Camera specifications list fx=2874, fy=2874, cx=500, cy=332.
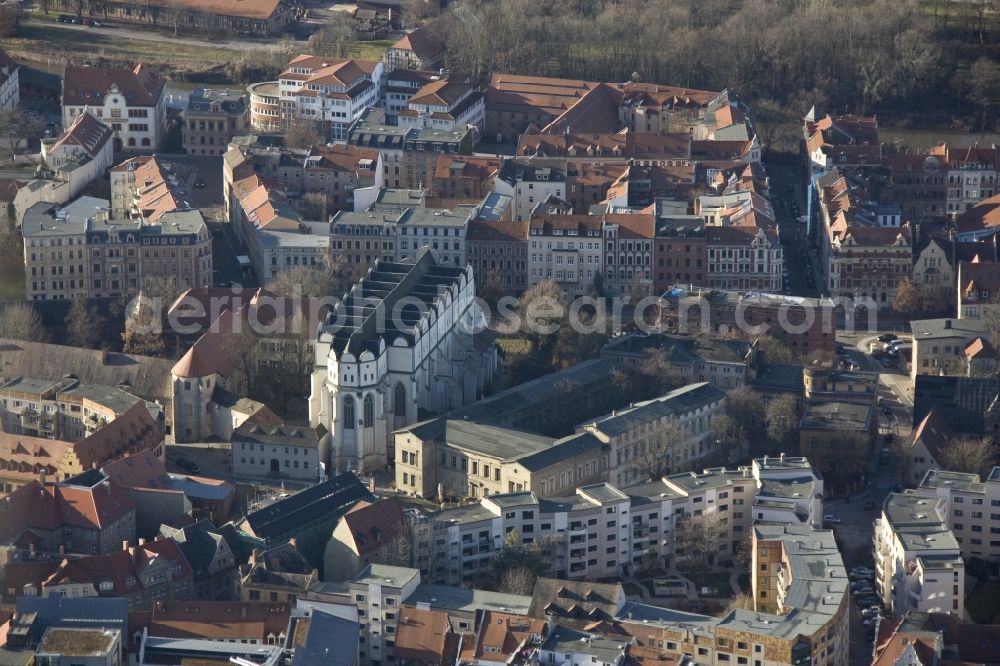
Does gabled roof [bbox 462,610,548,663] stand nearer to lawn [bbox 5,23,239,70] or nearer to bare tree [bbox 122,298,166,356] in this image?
bare tree [bbox 122,298,166,356]

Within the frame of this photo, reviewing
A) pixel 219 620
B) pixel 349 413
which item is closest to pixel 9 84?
pixel 349 413

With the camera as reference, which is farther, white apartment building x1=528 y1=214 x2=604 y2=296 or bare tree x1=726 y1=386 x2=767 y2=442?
white apartment building x1=528 y1=214 x2=604 y2=296

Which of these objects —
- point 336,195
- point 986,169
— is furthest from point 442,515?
point 986,169

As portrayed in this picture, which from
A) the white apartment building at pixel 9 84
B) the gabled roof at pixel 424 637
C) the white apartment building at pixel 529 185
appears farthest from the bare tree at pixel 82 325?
the gabled roof at pixel 424 637

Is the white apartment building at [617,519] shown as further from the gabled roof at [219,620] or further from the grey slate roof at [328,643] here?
the gabled roof at [219,620]

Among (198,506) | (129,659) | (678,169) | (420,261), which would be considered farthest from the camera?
(678,169)

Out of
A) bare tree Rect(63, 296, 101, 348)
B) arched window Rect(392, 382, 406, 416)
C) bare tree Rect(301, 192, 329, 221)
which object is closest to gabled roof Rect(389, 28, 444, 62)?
bare tree Rect(301, 192, 329, 221)

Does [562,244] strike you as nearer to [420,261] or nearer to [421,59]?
[420,261]
